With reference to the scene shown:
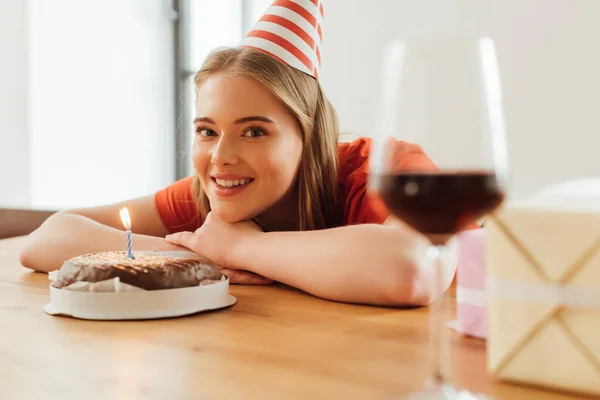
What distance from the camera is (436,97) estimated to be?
0.55 metres

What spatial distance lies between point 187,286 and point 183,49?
11.3 feet

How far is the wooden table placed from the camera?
2.01ft

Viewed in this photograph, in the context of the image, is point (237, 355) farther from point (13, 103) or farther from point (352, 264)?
point (13, 103)

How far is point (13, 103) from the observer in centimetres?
344

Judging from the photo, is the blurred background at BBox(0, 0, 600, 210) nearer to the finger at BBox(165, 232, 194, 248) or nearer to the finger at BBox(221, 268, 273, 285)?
the finger at BBox(165, 232, 194, 248)

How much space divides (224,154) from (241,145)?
Result: 5cm

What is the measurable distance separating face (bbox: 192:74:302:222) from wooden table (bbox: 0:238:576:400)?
465mm

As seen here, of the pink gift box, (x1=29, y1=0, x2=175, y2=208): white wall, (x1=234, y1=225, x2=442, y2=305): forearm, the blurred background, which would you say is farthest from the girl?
(x1=29, y1=0, x2=175, y2=208): white wall

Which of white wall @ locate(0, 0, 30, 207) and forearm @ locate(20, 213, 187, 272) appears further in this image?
white wall @ locate(0, 0, 30, 207)

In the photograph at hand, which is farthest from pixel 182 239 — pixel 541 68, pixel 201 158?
pixel 541 68

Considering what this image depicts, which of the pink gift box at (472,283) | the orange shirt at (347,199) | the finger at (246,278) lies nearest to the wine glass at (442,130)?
the pink gift box at (472,283)

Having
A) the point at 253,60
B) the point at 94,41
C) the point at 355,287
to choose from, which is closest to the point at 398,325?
the point at 355,287

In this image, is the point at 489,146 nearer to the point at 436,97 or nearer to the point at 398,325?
the point at 436,97

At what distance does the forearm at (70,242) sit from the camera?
4.35 feet
